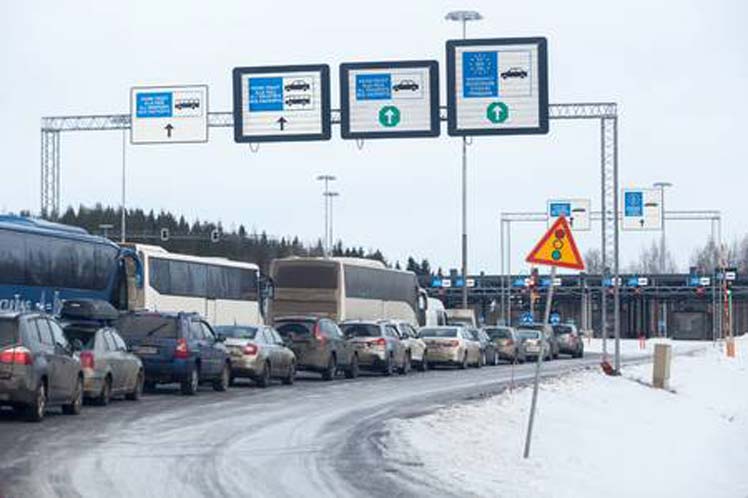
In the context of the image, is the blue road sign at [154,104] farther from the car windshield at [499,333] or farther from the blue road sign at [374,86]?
the car windshield at [499,333]

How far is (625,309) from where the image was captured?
406ft

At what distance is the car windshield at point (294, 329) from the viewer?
36.7 meters

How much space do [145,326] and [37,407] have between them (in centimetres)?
887

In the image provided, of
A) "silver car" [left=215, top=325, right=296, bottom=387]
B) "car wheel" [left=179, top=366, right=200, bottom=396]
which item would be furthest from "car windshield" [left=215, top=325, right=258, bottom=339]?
"car wheel" [left=179, top=366, right=200, bottom=396]

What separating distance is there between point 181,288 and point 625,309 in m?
87.0

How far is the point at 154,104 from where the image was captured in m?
36.2

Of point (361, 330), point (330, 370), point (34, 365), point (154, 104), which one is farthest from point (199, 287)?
point (34, 365)

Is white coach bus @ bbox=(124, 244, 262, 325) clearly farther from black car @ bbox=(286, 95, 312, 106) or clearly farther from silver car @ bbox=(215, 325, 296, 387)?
black car @ bbox=(286, 95, 312, 106)

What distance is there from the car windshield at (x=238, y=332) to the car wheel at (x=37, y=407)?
1228 centimetres

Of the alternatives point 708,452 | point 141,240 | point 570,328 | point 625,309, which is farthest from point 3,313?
point 625,309

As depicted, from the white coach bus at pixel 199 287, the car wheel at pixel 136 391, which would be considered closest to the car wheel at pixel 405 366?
the white coach bus at pixel 199 287

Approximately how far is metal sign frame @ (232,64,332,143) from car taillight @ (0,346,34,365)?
52.4ft

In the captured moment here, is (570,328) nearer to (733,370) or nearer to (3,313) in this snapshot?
(733,370)

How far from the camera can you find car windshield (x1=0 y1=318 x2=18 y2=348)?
64.4 ft
